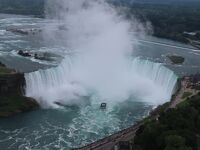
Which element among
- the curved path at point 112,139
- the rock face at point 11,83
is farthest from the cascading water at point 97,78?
the curved path at point 112,139

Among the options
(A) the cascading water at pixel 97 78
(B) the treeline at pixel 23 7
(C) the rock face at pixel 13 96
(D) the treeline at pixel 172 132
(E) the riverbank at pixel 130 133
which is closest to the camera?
(D) the treeline at pixel 172 132

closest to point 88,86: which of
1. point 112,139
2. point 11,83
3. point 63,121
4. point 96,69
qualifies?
point 96,69

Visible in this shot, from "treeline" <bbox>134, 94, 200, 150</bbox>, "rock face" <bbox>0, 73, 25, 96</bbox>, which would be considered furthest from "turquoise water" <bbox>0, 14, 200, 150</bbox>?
"treeline" <bbox>134, 94, 200, 150</bbox>

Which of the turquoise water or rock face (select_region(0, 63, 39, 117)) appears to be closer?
the turquoise water

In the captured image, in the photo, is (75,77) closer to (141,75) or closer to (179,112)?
(141,75)

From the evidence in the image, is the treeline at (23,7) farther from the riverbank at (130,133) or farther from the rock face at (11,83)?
the riverbank at (130,133)

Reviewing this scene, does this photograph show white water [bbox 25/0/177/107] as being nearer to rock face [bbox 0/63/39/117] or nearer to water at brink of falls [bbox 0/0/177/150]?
water at brink of falls [bbox 0/0/177/150]

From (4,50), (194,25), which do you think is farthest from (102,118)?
(194,25)

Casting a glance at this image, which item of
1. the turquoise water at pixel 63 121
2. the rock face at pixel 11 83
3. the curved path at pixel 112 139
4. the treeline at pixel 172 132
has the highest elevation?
the treeline at pixel 172 132

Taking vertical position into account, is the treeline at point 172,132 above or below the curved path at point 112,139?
above
